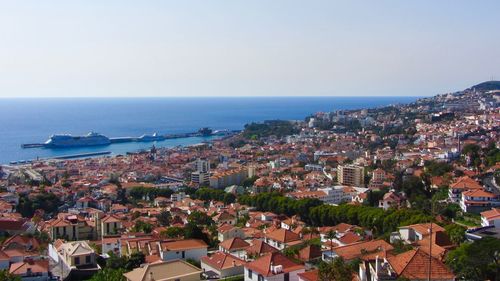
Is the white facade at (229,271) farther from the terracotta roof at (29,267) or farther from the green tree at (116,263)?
the terracotta roof at (29,267)

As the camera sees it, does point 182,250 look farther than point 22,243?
No

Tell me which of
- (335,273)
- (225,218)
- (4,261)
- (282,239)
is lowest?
(225,218)

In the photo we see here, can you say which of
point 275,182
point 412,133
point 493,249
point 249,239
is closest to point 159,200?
point 275,182

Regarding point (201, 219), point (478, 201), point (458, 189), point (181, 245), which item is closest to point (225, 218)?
point (201, 219)

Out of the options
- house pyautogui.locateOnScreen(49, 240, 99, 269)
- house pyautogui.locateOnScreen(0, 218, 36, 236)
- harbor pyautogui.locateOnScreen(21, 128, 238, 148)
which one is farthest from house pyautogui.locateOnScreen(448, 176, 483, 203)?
harbor pyautogui.locateOnScreen(21, 128, 238, 148)

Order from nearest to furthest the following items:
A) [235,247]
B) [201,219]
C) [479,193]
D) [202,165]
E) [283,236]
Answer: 1. [235,247]
2. [283,236]
3. [479,193]
4. [201,219]
5. [202,165]

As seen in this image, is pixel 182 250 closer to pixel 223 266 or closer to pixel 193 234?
pixel 223 266

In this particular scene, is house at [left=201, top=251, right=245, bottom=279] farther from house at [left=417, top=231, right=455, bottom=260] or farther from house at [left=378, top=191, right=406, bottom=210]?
house at [left=378, top=191, right=406, bottom=210]

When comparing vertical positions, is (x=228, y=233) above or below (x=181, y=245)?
below
